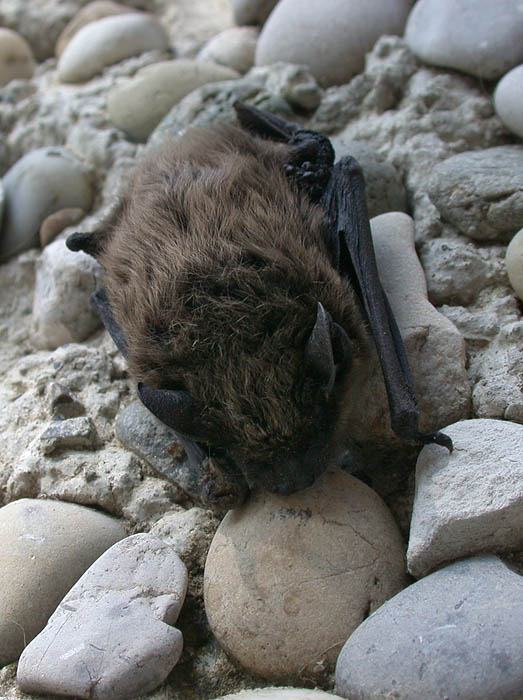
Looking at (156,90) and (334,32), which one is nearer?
(334,32)

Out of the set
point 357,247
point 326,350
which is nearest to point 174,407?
point 326,350

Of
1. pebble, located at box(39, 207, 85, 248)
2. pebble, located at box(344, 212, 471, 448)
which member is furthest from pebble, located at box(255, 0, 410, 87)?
pebble, located at box(344, 212, 471, 448)

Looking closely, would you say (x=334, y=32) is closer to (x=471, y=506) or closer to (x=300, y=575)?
(x=471, y=506)

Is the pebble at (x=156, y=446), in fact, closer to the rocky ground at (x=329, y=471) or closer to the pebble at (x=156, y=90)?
→ the rocky ground at (x=329, y=471)

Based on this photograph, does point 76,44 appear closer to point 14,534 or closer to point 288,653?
point 14,534

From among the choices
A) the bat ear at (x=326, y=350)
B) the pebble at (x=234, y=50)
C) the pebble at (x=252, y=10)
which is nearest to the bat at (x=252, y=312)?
the bat ear at (x=326, y=350)

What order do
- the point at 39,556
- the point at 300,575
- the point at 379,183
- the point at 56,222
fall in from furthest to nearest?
the point at 56,222, the point at 379,183, the point at 39,556, the point at 300,575

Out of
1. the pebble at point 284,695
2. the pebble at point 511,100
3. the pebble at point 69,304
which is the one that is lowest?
the pebble at point 284,695
